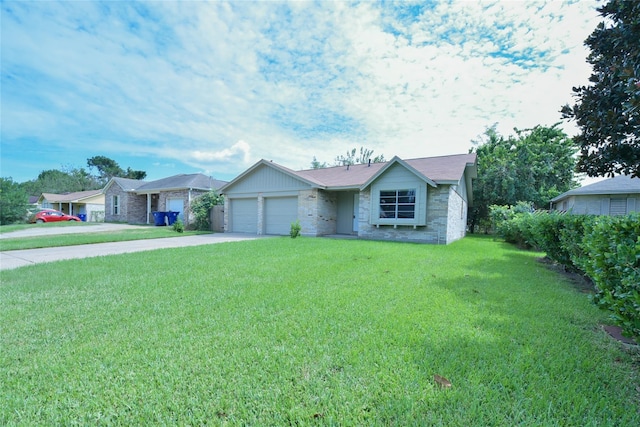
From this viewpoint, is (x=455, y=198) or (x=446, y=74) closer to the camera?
(x=446, y=74)

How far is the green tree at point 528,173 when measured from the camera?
1959cm

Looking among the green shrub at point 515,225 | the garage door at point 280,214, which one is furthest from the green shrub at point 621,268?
the garage door at point 280,214

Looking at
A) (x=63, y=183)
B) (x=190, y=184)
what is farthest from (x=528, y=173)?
(x=63, y=183)

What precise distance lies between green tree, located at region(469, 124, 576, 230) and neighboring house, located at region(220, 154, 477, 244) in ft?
10.1

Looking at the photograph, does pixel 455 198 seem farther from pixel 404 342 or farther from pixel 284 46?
pixel 404 342

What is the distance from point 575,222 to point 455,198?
8.03 meters

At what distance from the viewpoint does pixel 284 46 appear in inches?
400

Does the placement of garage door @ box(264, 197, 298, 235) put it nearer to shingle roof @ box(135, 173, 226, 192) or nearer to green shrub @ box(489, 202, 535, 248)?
shingle roof @ box(135, 173, 226, 192)

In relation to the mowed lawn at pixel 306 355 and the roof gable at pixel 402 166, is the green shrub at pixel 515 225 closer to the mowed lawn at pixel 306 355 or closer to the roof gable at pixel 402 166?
the roof gable at pixel 402 166

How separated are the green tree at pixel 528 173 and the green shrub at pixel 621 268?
1957cm

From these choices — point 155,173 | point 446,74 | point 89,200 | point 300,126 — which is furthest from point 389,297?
point 155,173

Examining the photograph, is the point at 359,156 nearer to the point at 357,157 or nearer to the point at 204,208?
the point at 357,157

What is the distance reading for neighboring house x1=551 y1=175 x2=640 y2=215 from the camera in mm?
13773

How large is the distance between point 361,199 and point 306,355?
1150cm
